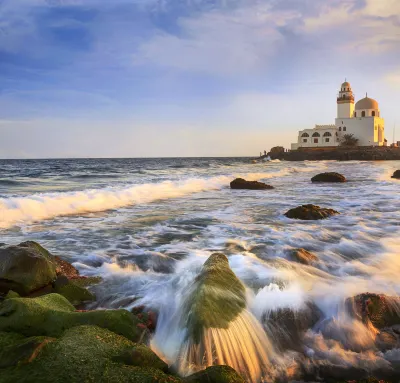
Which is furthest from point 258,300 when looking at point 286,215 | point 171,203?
point 171,203

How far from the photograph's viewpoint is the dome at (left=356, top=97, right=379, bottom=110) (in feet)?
257

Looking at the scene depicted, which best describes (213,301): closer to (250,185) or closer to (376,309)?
(376,309)

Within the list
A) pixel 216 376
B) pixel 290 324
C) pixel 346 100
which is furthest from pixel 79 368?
pixel 346 100

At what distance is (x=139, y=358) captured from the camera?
2748 mm

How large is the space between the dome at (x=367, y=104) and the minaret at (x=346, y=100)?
1684mm

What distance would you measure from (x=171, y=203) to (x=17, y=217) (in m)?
5.49

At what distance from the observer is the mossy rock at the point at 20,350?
8.73ft

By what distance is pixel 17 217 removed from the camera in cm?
1089

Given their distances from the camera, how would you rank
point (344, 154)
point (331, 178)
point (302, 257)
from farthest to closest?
point (344, 154) → point (331, 178) → point (302, 257)

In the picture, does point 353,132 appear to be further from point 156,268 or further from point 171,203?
point 156,268

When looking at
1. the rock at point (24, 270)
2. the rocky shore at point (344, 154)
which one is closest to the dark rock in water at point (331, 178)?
the rock at point (24, 270)

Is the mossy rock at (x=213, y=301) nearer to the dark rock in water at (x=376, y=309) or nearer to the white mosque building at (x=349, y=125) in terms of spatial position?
the dark rock in water at (x=376, y=309)

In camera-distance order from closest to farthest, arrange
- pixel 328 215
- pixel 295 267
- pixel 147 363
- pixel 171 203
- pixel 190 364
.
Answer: pixel 147 363 < pixel 190 364 < pixel 295 267 < pixel 328 215 < pixel 171 203

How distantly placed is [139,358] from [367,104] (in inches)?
3382
